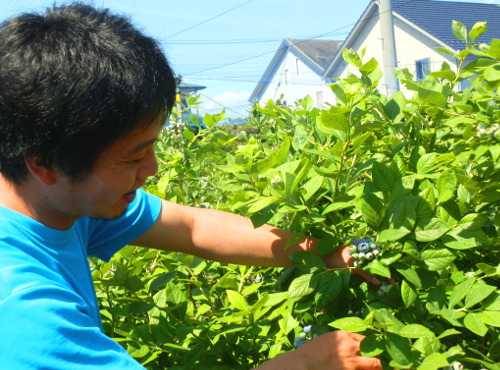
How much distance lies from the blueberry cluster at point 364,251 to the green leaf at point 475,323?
0.74 ft

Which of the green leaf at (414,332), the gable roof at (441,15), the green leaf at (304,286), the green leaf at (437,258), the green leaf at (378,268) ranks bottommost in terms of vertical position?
the gable roof at (441,15)

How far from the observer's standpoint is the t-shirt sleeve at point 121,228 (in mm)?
1753

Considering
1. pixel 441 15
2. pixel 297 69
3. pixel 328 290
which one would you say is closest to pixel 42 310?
pixel 328 290

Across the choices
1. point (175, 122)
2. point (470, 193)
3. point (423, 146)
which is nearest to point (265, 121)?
point (175, 122)

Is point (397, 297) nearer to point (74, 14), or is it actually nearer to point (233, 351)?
point (233, 351)

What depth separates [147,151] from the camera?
1.37 metres

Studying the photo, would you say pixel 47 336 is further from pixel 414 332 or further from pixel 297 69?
pixel 297 69

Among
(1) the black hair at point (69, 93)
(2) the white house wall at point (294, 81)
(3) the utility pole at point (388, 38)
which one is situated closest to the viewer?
(1) the black hair at point (69, 93)

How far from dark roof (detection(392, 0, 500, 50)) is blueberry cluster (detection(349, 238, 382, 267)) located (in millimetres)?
23654

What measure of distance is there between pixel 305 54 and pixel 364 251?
33.9m

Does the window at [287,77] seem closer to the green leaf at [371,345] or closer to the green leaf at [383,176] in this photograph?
the green leaf at [383,176]

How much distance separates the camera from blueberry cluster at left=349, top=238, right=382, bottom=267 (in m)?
1.43

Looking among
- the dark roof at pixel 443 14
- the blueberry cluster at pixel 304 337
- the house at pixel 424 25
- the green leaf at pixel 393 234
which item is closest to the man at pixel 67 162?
the blueberry cluster at pixel 304 337

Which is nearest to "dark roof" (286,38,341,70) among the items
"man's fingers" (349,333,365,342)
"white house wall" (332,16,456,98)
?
"white house wall" (332,16,456,98)
